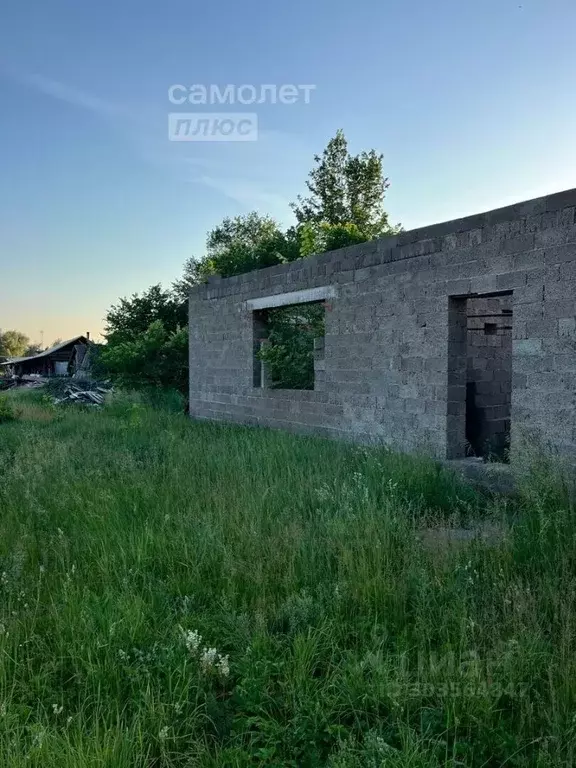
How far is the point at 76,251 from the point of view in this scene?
14.0m

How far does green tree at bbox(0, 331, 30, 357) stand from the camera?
219ft

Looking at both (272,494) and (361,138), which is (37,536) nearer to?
(272,494)

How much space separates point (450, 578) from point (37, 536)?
283cm

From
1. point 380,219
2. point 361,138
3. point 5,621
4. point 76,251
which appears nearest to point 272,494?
point 5,621

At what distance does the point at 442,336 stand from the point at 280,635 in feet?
13.6

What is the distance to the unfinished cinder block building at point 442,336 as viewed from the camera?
15.6 ft

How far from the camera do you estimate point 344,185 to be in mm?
30234

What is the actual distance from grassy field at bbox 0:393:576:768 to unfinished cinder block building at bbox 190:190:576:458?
59.4 inches

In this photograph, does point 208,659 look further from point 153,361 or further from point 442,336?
point 153,361

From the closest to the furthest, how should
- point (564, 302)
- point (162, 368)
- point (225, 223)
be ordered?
1. point (564, 302)
2. point (162, 368)
3. point (225, 223)

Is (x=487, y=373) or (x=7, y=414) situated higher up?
(x=487, y=373)

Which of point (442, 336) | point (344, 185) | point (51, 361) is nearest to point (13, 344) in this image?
point (51, 361)

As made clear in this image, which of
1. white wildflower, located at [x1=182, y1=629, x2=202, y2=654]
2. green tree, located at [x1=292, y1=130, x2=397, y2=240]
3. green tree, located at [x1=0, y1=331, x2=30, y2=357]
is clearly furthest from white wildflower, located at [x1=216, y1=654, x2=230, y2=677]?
green tree, located at [x1=0, y1=331, x2=30, y2=357]

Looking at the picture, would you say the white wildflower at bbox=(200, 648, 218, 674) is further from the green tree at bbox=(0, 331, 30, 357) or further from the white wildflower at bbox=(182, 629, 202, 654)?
the green tree at bbox=(0, 331, 30, 357)
